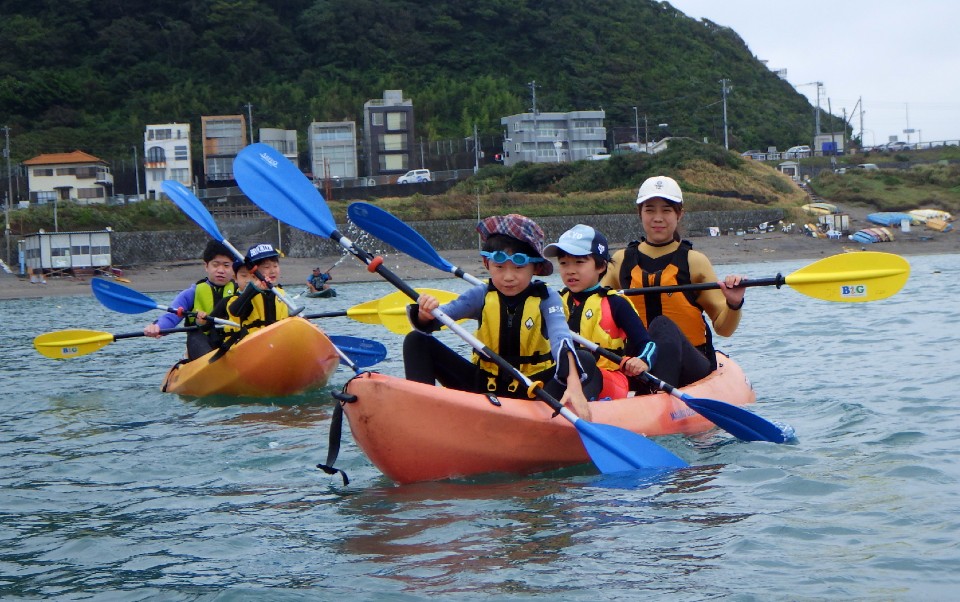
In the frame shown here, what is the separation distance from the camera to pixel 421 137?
217 ft

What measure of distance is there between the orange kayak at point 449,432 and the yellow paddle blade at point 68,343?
611 cm

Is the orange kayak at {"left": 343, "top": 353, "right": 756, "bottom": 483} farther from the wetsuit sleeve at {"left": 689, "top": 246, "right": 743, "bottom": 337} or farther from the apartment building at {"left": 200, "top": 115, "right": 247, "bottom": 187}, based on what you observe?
the apartment building at {"left": 200, "top": 115, "right": 247, "bottom": 187}

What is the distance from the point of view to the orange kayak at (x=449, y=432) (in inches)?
194

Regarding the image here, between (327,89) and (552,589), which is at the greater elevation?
(327,89)

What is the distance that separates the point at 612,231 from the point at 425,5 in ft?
143

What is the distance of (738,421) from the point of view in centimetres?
600

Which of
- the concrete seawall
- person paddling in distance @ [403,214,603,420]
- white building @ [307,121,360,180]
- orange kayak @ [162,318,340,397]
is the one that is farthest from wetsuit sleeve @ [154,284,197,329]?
white building @ [307,121,360,180]

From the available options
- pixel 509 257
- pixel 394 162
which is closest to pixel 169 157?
pixel 394 162

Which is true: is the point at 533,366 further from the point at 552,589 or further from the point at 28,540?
the point at 28,540

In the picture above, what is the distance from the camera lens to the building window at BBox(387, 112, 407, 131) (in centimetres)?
6391

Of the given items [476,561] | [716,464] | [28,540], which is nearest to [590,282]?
[716,464]

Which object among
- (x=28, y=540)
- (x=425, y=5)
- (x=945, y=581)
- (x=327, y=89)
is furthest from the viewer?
(x=425, y=5)

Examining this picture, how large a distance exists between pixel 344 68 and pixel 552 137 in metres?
19.6

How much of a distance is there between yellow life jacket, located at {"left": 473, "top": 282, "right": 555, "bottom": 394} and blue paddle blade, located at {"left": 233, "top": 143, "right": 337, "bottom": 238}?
4.15 feet
